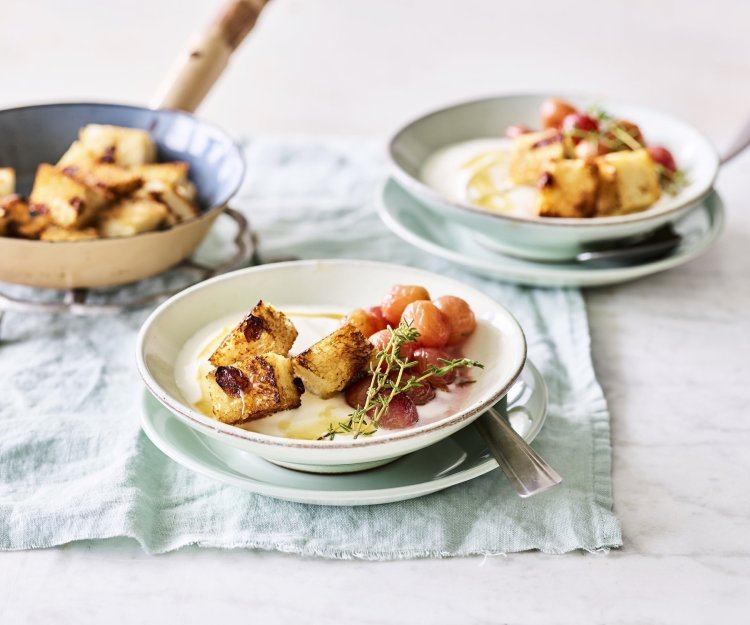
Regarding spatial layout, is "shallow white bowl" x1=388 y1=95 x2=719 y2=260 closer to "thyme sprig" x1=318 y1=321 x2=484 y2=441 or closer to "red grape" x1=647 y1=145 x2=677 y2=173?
"red grape" x1=647 y1=145 x2=677 y2=173

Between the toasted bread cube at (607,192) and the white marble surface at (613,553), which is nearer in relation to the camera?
the white marble surface at (613,553)

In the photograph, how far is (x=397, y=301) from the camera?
1.37 meters

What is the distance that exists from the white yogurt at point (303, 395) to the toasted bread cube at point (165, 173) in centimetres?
46

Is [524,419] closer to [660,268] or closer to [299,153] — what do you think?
[660,268]

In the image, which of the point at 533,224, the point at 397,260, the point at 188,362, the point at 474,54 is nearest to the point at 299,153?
the point at 397,260

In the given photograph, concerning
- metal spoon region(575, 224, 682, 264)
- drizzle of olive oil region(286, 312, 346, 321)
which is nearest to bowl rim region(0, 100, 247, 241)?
drizzle of olive oil region(286, 312, 346, 321)

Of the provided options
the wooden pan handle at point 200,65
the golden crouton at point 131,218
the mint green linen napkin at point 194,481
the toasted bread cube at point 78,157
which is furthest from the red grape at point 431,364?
the wooden pan handle at point 200,65

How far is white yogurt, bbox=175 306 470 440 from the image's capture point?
1.19 m

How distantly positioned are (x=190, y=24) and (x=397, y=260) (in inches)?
99.8

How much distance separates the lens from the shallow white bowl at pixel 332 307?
1.12 metres

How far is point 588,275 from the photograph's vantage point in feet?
5.73

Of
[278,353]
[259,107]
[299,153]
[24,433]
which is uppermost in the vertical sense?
[278,353]

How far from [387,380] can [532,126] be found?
1.21 meters

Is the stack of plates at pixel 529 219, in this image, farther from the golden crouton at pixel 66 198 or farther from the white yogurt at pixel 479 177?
the golden crouton at pixel 66 198
